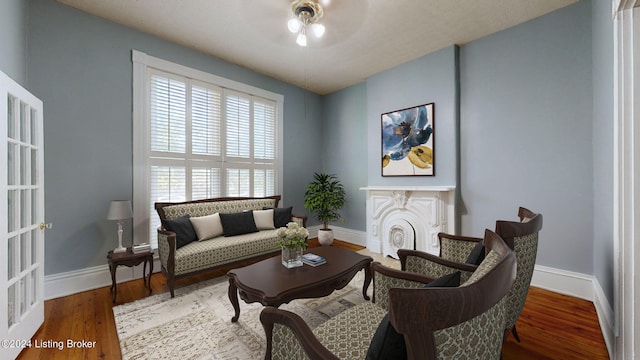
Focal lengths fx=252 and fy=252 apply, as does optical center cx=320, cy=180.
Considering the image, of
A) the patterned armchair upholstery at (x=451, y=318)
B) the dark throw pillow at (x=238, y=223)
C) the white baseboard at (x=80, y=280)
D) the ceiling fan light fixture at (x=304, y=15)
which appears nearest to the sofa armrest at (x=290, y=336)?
the patterned armchair upholstery at (x=451, y=318)

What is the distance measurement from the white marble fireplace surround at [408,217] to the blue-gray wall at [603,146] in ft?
4.48

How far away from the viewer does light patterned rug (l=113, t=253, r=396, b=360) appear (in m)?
1.86

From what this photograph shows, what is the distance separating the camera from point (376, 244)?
4328 millimetres

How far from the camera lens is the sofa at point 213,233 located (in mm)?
2787

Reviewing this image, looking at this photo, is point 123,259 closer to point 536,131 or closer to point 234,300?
point 234,300

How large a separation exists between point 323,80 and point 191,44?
7.46 ft

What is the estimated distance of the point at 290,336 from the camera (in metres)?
1.13

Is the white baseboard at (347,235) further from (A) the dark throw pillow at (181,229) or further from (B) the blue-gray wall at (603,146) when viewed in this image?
(B) the blue-gray wall at (603,146)

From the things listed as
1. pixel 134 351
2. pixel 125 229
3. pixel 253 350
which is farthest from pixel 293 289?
pixel 125 229

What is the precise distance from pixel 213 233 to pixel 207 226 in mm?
126

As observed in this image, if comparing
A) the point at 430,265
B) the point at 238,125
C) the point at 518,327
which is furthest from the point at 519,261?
the point at 238,125

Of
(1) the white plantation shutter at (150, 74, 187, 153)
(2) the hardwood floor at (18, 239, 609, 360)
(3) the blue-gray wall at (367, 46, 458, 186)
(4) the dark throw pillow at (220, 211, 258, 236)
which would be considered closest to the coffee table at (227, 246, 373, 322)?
(2) the hardwood floor at (18, 239, 609, 360)

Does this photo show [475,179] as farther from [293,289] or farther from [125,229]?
[125,229]

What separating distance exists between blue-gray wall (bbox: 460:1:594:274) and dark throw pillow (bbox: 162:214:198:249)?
12.1 feet
